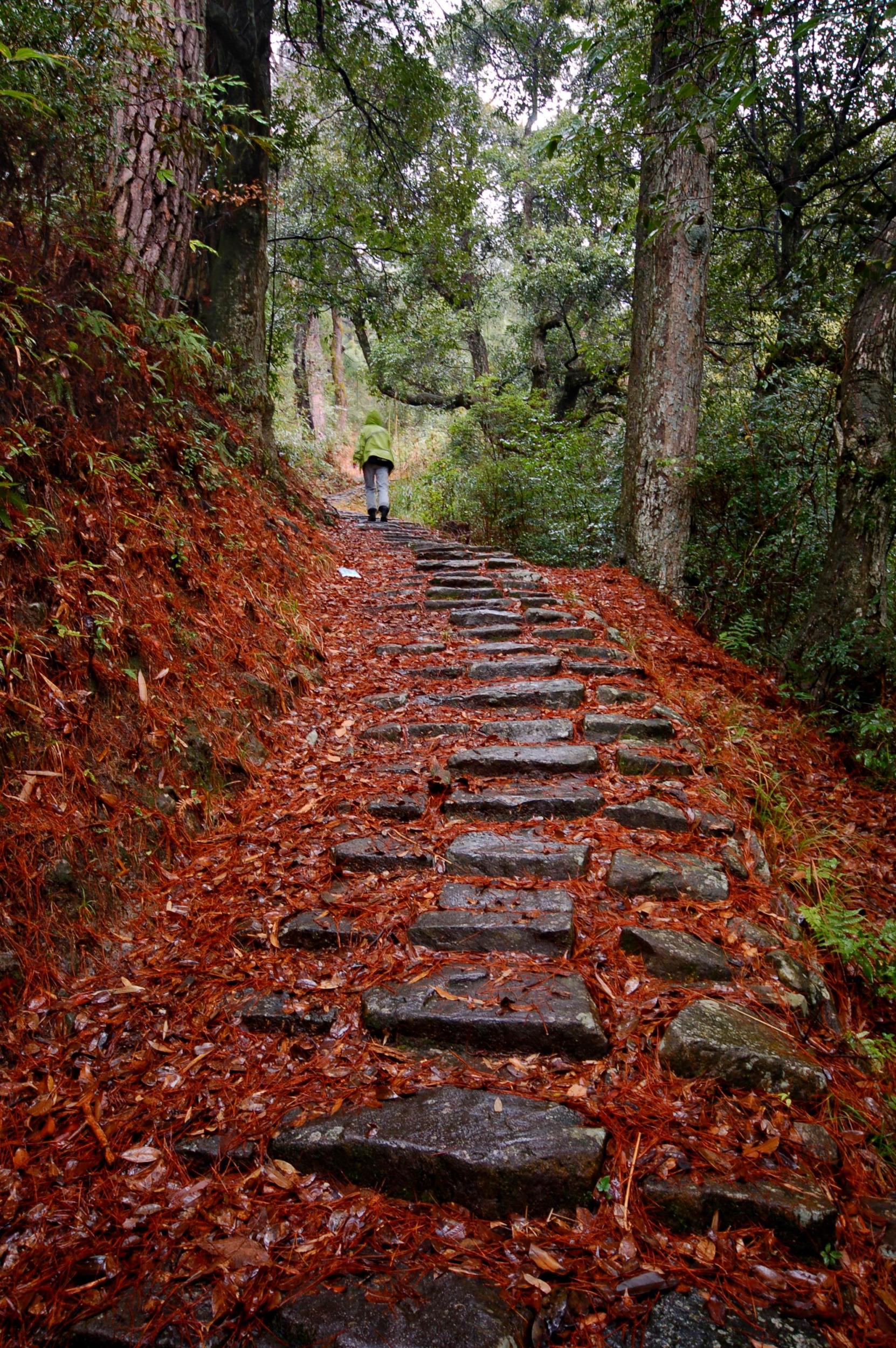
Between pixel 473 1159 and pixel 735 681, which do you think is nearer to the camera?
pixel 473 1159

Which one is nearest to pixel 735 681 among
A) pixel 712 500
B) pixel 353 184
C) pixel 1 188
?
pixel 712 500

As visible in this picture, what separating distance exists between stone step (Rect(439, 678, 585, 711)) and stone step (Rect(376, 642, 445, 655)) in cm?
92

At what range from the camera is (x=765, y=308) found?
27.0 ft

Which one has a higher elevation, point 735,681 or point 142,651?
point 142,651

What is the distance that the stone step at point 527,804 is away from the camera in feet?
10.3

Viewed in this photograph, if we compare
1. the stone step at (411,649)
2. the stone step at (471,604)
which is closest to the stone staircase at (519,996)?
the stone step at (411,649)

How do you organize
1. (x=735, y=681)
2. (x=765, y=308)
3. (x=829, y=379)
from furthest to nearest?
(x=765, y=308) → (x=829, y=379) → (x=735, y=681)

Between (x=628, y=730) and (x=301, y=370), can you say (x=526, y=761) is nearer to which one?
(x=628, y=730)

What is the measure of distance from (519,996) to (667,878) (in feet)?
2.73

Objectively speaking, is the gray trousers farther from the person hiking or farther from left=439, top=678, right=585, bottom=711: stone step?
left=439, top=678, right=585, bottom=711: stone step

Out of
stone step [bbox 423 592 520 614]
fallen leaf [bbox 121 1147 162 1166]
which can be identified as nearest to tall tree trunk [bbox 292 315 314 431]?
stone step [bbox 423 592 520 614]

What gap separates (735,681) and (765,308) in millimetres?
5554

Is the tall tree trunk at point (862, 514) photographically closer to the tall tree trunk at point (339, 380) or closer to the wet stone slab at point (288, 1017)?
the wet stone slab at point (288, 1017)

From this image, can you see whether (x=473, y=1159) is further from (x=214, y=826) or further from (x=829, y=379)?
(x=829, y=379)
